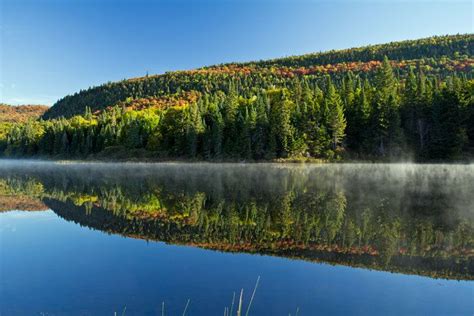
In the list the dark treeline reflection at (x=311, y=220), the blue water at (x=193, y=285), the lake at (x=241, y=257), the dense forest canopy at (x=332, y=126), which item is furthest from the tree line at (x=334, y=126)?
the blue water at (x=193, y=285)

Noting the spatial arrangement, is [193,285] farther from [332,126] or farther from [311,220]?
[332,126]

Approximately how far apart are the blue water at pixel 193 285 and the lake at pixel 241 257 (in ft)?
0.14

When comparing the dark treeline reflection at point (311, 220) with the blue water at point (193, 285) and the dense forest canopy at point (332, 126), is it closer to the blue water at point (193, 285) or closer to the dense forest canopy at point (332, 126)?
the blue water at point (193, 285)

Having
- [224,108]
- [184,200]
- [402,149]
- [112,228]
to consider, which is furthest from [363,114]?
[112,228]

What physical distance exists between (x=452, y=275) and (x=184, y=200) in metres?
18.8

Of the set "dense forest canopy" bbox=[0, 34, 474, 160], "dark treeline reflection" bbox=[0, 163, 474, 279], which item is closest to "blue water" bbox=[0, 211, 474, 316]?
"dark treeline reflection" bbox=[0, 163, 474, 279]

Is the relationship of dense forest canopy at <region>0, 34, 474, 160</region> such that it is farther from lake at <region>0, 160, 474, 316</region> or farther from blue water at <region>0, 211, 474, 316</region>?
blue water at <region>0, 211, 474, 316</region>

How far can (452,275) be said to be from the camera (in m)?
12.0

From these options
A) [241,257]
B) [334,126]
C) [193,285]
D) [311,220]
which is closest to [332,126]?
[334,126]

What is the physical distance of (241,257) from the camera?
1409 centimetres

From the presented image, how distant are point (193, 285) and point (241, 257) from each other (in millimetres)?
3081

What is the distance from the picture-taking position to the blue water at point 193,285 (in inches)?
385

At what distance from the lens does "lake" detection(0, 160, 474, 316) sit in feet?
33.3

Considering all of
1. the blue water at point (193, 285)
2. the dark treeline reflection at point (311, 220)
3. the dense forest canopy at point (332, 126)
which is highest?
the dense forest canopy at point (332, 126)
